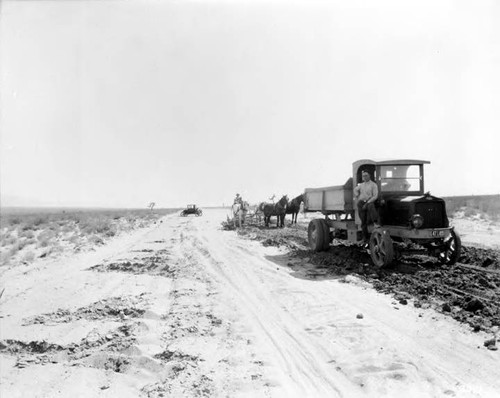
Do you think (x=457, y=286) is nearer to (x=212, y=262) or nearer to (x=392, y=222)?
(x=392, y=222)

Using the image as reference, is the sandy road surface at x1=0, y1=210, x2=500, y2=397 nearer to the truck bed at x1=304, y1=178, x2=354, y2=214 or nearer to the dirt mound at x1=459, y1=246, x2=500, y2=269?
the truck bed at x1=304, y1=178, x2=354, y2=214

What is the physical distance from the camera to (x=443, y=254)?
32.6 ft

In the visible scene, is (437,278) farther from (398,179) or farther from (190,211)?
(190,211)

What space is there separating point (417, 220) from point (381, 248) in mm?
1040

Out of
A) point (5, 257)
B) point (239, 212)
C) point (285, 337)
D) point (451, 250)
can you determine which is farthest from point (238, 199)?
point (285, 337)

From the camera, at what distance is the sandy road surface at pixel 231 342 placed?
4125 millimetres

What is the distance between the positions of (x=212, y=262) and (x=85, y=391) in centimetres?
725

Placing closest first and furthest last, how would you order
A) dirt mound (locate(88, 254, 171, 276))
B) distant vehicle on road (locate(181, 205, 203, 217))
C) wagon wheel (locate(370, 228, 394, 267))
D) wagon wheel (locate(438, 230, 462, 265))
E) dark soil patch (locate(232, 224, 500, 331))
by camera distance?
dark soil patch (locate(232, 224, 500, 331)), wagon wheel (locate(370, 228, 394, 267)), wagon wheel (locate(438, 230, 462, 265)), dirt mound (locate(88, 254, 171, 276)), distant vehicle on road (locate(181, 205, 203, 217))

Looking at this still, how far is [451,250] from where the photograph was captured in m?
9.65

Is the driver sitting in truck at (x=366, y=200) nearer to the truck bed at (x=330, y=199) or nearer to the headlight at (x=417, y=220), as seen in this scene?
the truck bed at (x=330, y=199)

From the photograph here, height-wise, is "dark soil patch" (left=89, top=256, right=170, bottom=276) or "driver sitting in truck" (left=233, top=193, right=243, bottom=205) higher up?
"driver sitting in truck" (left=233, top=193, right=243, bottom=205)

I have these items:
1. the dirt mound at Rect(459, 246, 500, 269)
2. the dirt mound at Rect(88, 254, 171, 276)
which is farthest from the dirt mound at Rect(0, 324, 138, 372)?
the dirt mound at Rect(459, 246, 500, 269)

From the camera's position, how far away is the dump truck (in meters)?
9.21

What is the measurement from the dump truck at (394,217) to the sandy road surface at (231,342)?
5.82ft
